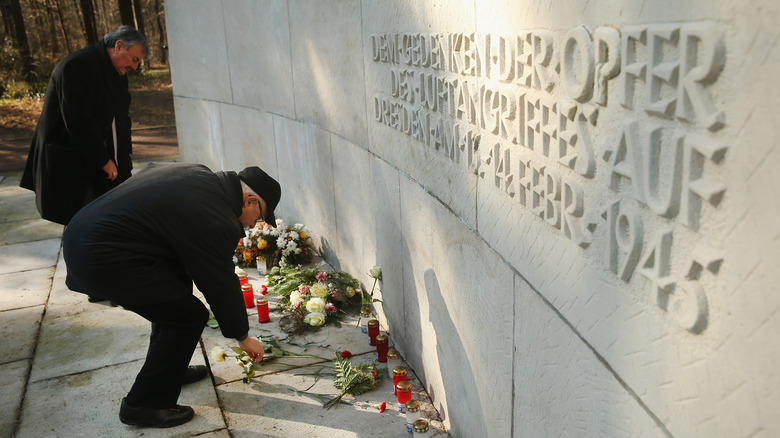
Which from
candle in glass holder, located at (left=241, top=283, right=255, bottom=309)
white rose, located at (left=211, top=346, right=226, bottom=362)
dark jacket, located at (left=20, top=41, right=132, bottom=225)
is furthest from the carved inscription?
dark jacket, located at (left=20, top=41, right=132, bottom=225)

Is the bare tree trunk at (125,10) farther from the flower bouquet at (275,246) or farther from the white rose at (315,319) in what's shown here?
the white rose at (315,319)

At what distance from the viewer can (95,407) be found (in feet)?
12.6

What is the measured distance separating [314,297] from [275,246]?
1.34m

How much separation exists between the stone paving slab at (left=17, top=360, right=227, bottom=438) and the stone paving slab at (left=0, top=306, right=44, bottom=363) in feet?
1.77

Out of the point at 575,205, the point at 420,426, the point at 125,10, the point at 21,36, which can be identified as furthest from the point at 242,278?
the point at 125,10

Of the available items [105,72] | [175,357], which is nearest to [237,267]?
[105,72]

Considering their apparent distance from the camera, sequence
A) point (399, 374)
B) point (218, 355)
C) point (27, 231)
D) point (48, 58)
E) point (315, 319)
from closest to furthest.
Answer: point (399, 374) < point (218, 355) < point (315, 319) < point (27, 231) < point (48, 58)

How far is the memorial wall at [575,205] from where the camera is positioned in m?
1.26

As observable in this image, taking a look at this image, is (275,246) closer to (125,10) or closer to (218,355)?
(218,355)

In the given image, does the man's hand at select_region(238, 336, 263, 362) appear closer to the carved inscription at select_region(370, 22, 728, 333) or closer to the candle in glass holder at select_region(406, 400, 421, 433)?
the candle in glass holder at select_region(406, 400, 421, 433)

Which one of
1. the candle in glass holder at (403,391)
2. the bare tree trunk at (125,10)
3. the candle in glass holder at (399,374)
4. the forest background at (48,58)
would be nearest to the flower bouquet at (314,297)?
the candle in glass holder at (399,374)

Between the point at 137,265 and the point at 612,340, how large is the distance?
2.40 m

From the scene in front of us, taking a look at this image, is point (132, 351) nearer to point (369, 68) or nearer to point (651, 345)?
point (369, 68)

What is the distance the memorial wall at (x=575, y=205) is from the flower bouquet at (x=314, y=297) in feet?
1.41
